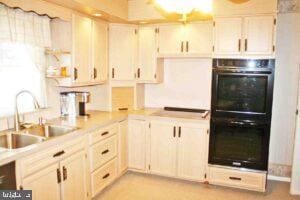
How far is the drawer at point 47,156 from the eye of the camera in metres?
2.10

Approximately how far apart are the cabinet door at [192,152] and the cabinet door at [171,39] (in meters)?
1.10

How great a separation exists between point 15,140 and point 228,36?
2635mm

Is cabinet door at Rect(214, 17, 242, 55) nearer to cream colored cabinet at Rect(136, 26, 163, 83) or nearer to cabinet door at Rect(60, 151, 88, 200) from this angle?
cream colored cabinet at Rect(136, 26, 163, 83)

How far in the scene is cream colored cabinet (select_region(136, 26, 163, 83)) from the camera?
3.88 meters

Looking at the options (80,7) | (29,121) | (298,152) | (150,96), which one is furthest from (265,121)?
(29,121)

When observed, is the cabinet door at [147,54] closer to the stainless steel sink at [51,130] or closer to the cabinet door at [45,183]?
the stainless steel sink at [51,130]

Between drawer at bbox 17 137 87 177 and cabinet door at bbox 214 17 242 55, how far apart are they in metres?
1.99

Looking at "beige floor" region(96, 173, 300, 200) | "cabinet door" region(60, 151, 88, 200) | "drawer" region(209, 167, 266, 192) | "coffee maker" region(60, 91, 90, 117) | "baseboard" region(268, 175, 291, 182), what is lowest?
"beige floor" region(96, 173, 300, 200)

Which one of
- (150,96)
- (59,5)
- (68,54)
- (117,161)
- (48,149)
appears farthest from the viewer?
(150,96)

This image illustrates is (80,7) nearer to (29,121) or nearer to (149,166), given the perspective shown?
(29,121)

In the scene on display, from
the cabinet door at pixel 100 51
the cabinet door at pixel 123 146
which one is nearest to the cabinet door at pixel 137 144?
the cabinet door at pixel 123 146

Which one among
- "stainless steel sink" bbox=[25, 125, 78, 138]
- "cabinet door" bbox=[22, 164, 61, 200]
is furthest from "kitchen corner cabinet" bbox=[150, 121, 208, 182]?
"cabinet door" bbox=[22, 164, 61, 200]

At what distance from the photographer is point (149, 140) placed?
12.1ft

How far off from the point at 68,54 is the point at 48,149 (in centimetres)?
123
